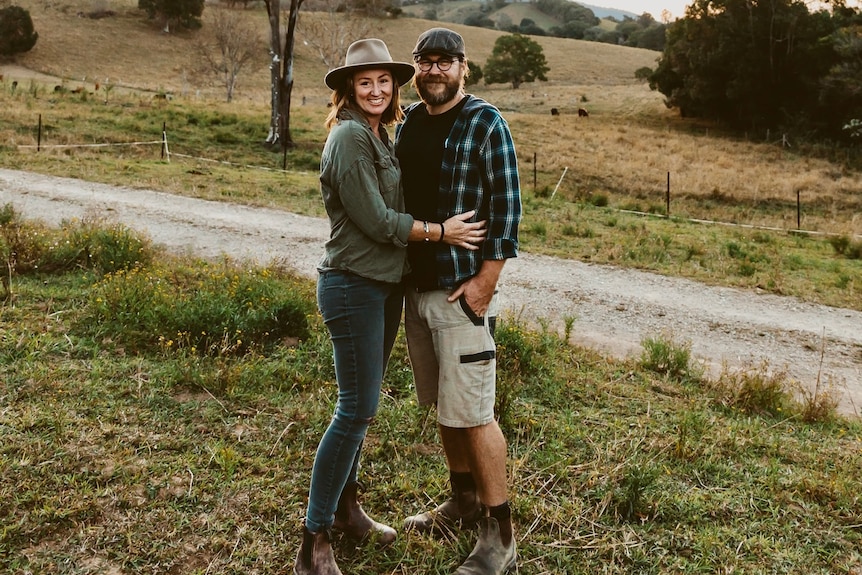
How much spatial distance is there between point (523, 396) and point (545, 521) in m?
1.47

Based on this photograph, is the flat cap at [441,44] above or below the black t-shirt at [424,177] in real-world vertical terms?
above

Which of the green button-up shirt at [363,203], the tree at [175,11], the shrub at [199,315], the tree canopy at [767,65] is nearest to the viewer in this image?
the green button-up shirt at [363,203]

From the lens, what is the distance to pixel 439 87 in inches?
113

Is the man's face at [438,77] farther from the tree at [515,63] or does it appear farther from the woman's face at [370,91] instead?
the tree at [515,63]

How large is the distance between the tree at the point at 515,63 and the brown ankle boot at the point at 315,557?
169 ft

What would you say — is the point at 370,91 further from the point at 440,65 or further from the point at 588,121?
the point at 588,121

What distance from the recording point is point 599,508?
3.44 meters

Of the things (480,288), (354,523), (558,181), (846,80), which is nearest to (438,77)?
(480,288)

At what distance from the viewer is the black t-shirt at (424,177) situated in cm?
292

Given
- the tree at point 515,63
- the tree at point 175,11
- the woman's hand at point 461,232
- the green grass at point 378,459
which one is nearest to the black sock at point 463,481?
the green grass at point 378,459

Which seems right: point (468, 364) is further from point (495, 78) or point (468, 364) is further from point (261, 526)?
point (495, 78)

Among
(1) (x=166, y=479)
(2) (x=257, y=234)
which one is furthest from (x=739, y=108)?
(1) (x=166, y=479)

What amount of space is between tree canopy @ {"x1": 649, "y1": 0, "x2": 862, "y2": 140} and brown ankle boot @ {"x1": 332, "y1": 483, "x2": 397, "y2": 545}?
105 feet

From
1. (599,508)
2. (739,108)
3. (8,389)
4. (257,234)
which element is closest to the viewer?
(599,508)
